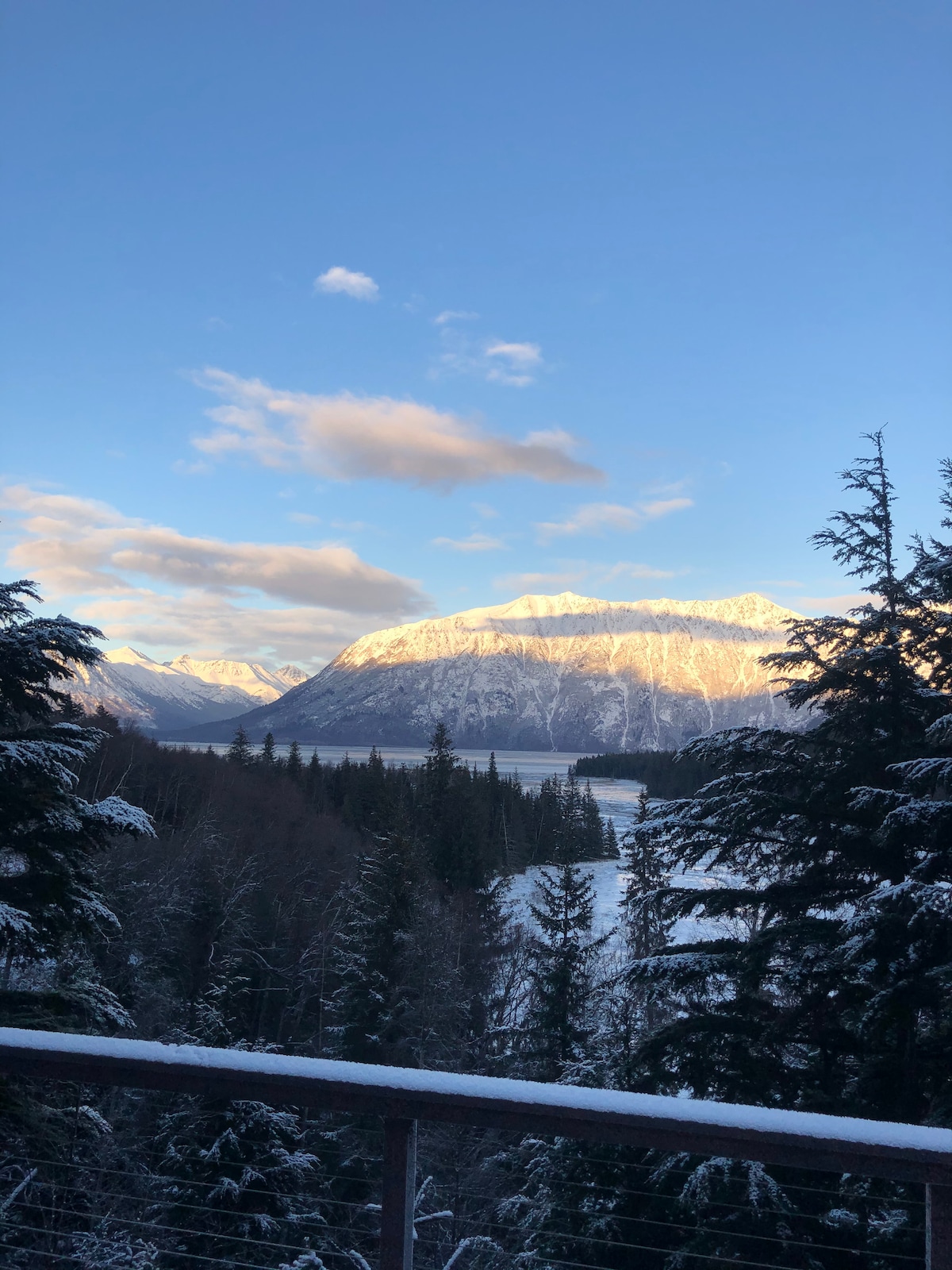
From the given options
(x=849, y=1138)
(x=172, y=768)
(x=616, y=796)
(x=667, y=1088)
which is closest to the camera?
(x=849, y=1138)

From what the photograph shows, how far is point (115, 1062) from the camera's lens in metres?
2.49

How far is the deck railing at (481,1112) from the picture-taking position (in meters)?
2.10

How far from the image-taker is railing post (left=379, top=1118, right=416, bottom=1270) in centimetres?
242

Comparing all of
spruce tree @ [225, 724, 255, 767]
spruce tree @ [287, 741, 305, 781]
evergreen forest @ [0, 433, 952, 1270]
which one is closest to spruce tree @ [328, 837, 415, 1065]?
evergreen forest @ [0, 433, 952, 1270]

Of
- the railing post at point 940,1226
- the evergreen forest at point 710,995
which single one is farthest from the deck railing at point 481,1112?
the evergreen forest at point 710,995

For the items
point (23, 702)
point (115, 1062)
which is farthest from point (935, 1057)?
point (23, 702)

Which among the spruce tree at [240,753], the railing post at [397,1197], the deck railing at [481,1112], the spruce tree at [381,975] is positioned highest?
the deck railing at [481,1112]

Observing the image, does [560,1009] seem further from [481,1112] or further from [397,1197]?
[481,1112]

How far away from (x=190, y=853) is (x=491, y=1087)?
36.8 meters

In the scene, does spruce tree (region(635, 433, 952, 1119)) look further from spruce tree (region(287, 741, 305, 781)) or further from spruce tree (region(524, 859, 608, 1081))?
spruce tree (region(287, 741, 305, 781))

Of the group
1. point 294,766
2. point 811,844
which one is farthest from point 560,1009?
point 294,766

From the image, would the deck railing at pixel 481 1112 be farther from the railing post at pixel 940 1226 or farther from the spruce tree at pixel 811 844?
the spruce tree at pixel 811 844

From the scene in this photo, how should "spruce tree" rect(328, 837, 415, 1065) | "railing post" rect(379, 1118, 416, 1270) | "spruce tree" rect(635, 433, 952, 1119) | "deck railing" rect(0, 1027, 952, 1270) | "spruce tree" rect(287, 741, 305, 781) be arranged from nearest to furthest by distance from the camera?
"deck railing" rect(0, 1027, 952, 1270)
"railing post" rect(379, 1118, 416, 1270)
"spruce tree" rect(635, 433, 952, 1119)
"spruce tree" rect(328, 837, 415, 1065)
"spruce tree" rect(287, 741, 305, 781)

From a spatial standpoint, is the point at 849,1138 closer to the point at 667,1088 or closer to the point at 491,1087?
the point at 491,1087
